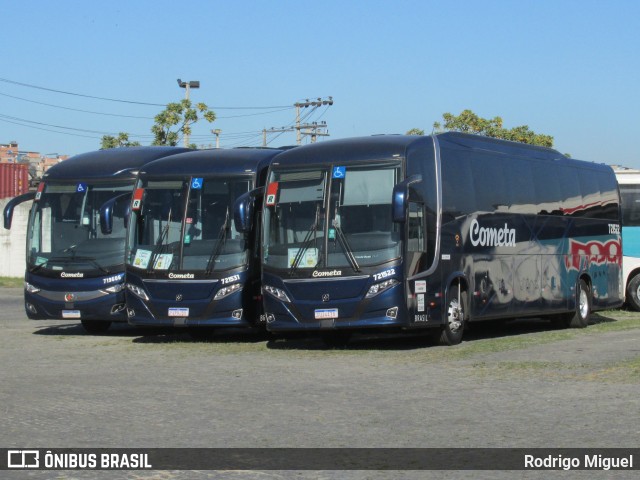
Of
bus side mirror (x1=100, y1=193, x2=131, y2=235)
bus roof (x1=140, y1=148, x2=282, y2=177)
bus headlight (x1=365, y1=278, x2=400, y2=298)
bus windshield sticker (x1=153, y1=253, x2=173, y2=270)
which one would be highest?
bus roof (x1=140, y1=148, x2=282, y2=177)

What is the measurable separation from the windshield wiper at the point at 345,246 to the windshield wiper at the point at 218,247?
2528 millimetres

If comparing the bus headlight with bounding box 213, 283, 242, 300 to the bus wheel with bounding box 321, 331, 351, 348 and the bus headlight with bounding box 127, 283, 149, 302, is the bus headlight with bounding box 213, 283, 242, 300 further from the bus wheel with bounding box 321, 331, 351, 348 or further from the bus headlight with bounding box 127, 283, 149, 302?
the bus wheel with bounding box 321, 331, 351, 348

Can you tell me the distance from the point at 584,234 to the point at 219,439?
16.4 metres

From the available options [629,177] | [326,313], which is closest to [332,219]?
[326,313]

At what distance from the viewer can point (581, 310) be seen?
24531mm

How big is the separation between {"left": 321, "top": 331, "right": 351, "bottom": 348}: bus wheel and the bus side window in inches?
94.5

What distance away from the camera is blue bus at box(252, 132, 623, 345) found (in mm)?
17594

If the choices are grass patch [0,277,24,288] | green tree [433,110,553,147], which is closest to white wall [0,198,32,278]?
grass patch [0,277,24,288]

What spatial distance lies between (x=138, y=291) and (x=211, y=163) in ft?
8.27

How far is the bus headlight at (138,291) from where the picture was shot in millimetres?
19797

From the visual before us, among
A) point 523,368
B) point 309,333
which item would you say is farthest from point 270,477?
point 309,333

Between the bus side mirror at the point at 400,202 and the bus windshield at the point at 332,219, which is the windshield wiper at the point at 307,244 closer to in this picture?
the bus windshield at the point at 332,219

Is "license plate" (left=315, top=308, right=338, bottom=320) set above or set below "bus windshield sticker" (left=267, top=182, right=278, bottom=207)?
below

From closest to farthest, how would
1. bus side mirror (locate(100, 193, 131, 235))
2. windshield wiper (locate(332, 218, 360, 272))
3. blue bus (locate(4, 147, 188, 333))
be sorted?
windshield wiper (locate(332, 218, 360, 272)), bus side mirror (locate(100, 193, 131, 235)), blue bus (locate(4, 147, 188, 333))
